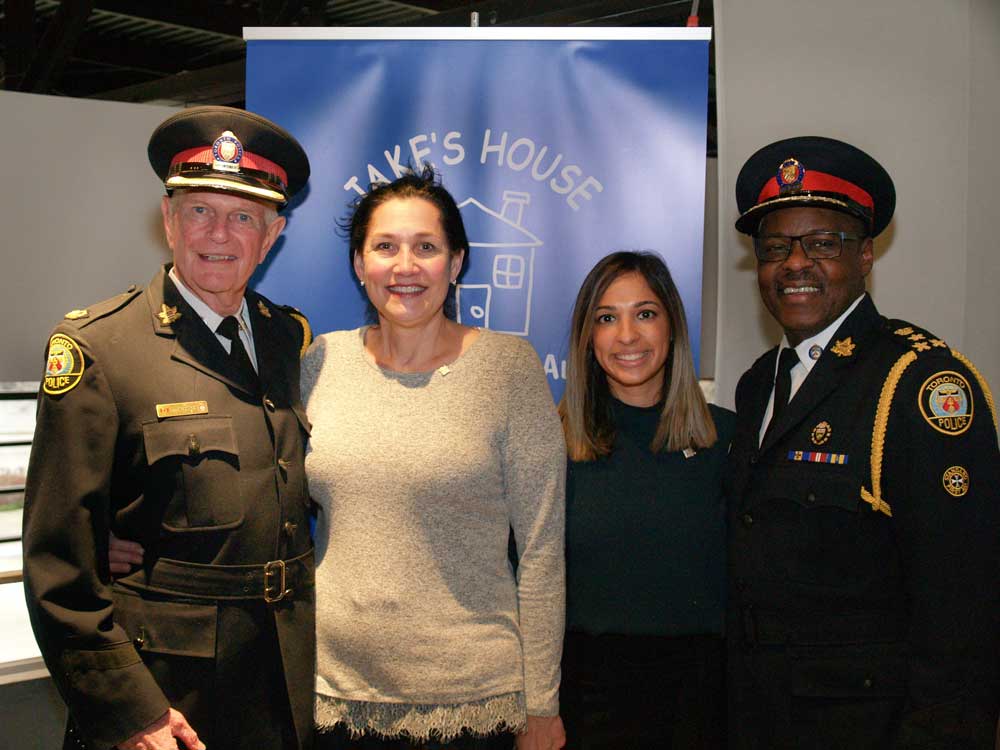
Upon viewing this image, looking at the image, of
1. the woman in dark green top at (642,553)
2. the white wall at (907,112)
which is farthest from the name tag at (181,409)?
the white wall at (907,112)

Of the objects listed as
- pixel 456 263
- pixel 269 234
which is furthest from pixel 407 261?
pixel 269 234

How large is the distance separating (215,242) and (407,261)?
1.27 feet

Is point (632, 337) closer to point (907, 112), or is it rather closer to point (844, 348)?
point (844, 348)

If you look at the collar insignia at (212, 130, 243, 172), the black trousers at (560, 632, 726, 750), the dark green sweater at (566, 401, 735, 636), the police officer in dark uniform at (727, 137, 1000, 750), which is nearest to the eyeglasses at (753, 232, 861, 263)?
the police officer in dark uniform at (727, 137, 1000, 750)

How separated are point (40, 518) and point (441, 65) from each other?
162 cm

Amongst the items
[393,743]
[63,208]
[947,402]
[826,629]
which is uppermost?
[63,208]

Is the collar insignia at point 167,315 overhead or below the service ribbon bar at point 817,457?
overhead

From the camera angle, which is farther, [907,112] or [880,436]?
[907,112]

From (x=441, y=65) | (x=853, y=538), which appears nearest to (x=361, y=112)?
(x=441, y=65)

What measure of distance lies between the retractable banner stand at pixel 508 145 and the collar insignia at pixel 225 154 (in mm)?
644

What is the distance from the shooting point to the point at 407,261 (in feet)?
6.53

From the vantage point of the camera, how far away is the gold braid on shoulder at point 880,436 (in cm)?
185

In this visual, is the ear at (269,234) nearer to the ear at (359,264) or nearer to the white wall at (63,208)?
the ear at (359,264)

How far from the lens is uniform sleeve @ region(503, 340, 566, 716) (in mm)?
1907
